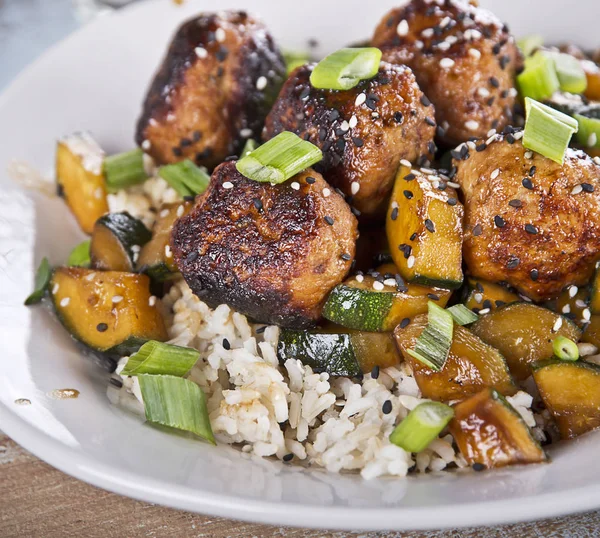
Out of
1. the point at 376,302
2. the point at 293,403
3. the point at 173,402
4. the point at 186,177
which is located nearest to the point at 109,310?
the point at 173,402

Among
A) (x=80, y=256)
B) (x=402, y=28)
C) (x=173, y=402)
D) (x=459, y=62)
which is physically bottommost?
(x=173, y=402)

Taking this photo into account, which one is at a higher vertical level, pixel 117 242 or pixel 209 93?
pixel 209 93

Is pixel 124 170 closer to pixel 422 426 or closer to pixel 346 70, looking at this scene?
pixel 346 70

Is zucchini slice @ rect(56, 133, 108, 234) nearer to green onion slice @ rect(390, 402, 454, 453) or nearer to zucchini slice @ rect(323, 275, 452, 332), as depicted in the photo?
zucchini slice @ rect(323, 275, 452, 332)

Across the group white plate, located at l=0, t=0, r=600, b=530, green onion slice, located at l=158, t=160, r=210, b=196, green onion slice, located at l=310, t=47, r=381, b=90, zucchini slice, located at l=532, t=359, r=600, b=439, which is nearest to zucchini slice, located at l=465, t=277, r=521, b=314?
zucchini slice, located at l=532, t=359, r=600, b=439

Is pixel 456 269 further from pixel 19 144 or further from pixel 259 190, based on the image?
pixel 19 144

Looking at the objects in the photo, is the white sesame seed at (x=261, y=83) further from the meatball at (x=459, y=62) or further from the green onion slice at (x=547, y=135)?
the green onion slice at (x=547, y=135)
